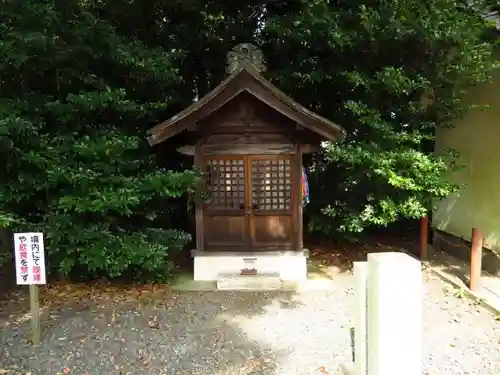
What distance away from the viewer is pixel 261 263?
8.41m

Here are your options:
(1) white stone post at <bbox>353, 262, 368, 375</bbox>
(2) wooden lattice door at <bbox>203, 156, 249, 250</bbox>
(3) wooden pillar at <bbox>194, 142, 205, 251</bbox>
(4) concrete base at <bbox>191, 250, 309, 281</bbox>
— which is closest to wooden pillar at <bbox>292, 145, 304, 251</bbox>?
(4) concrete base at <bbox>191, 250, 309, 281</bbox>

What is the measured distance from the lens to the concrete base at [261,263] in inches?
331

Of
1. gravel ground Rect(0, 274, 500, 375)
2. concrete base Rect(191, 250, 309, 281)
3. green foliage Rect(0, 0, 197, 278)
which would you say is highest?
green foliage Rect(0, 0, 197, 278)

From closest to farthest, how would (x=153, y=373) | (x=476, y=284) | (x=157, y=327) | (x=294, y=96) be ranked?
(x=153, y=373) < (x=157, y=327) < (x=476, y=284) < (x=294, y=96)

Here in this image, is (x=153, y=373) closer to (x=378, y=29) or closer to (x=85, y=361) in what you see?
(x=85, y=361)

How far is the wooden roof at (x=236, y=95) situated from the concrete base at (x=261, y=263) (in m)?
2.35

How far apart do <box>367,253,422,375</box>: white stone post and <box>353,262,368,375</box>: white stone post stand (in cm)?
24

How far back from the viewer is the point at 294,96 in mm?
10344

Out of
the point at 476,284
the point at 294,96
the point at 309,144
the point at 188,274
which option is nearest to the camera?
the point at 476,284

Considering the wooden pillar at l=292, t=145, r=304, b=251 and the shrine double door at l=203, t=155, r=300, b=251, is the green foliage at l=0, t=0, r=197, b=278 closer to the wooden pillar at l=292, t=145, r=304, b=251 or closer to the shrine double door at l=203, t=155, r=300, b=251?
the shrine double door at l=203, t=155, r=300, b=251

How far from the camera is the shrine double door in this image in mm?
8492

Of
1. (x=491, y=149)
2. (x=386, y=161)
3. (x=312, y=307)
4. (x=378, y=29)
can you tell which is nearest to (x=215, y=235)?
(x=312, y=307)

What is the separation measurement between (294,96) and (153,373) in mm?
6986

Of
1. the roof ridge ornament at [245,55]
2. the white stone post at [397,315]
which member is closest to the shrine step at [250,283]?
the roof ridge ornament at [245,55]
